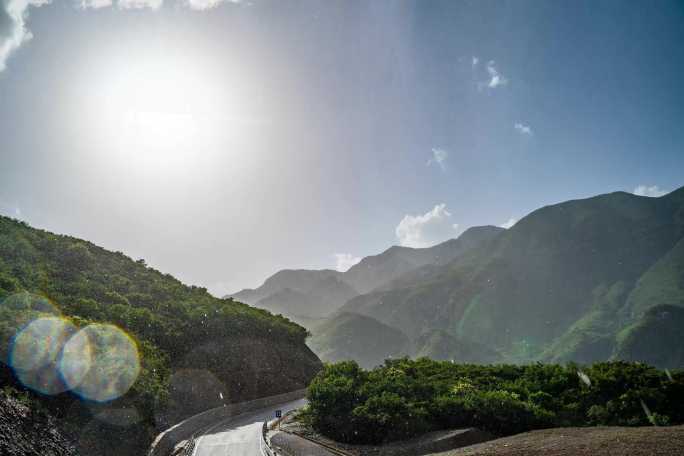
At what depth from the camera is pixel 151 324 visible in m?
38.9

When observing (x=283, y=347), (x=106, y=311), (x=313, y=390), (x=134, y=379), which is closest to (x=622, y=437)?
→ (x=313, y=390)

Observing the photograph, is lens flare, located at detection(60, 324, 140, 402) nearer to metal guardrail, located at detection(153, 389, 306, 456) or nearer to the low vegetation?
metal guardrail, located at detection(153, 389, 306, 456)

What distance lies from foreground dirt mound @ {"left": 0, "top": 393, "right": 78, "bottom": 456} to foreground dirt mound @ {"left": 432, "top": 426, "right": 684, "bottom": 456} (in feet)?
44.2

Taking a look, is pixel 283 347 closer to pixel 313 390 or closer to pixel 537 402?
pixel 313 390

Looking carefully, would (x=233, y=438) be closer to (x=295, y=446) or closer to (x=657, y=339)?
(x=295, y=446)

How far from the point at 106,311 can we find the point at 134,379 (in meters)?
14.2

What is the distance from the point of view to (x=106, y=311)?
33.9m

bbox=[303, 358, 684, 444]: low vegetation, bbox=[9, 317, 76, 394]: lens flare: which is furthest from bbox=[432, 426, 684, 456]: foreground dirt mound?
bbox=[9, 317, 76, 394]: lens flare

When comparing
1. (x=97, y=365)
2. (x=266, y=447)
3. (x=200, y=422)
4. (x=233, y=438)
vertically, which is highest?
(x=97, y=365)

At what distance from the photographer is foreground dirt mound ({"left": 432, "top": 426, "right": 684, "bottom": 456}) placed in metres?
11.4

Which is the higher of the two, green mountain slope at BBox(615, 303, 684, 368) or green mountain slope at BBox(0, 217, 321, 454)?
green mountain slope at BBox(0, 217, 321, 454)

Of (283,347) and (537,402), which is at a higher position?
(283,347)

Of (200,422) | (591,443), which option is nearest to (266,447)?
(200,422)

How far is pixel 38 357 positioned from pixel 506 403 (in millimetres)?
20126
